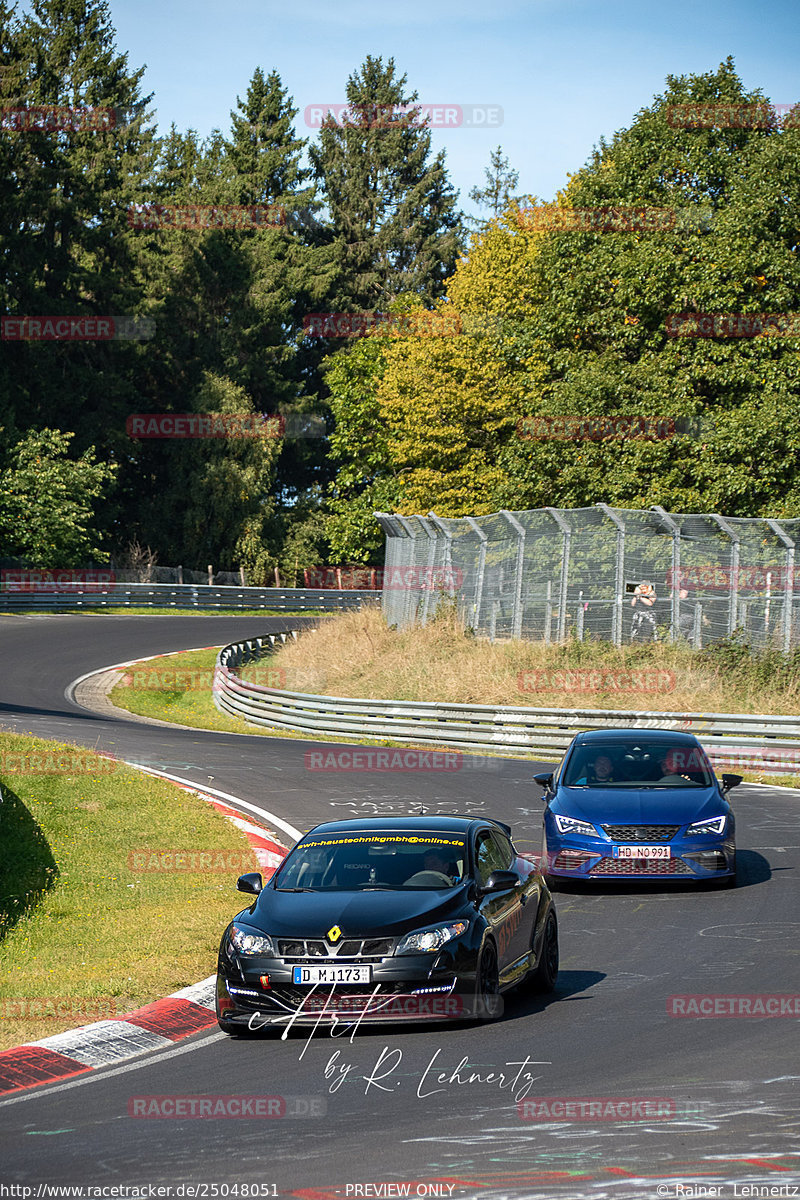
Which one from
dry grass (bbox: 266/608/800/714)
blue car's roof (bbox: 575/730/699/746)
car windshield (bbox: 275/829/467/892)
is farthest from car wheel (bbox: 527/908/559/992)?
dry grass (bbox: 266/608/800/714)

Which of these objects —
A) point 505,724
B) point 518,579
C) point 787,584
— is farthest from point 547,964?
point 518,579

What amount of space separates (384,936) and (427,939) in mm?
253

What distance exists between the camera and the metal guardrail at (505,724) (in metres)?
23.7

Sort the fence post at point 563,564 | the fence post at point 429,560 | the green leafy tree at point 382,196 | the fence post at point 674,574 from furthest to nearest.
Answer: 1. the green leafy tree at point 382,196
2. the fence post at point 429,560
3. the fence post at point 563,564
4. the fence post at point 674,574

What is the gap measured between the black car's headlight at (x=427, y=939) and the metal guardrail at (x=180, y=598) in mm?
44523

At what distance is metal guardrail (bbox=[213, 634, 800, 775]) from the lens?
23.7 meters

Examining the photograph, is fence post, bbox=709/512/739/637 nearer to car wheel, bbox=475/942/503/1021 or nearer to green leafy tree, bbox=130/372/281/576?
car wheel, bbox=475/942/503/1021

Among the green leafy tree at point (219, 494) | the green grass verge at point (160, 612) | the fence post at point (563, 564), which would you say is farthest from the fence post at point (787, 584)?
the green leafy tree at point (219, 494)

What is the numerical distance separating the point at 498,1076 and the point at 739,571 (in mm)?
21338

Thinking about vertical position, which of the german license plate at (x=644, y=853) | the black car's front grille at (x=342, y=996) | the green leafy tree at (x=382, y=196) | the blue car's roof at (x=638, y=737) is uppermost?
the green leafy tree at (x=382, y=196)

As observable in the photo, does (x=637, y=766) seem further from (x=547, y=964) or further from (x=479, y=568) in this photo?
(x=479, y=568)

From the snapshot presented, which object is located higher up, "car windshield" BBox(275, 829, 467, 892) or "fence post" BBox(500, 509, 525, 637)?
"fence post" BBox(500, 509, 525, 637)

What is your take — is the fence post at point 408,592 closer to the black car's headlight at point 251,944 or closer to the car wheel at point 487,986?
the car wheel at point 487,986

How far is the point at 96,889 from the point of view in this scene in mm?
16047
